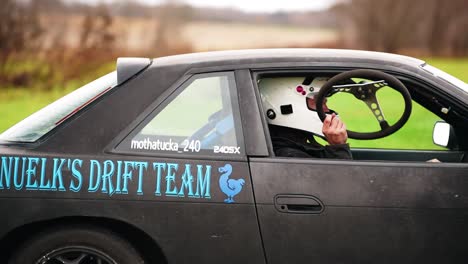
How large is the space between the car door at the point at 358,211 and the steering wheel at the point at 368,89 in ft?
1.05

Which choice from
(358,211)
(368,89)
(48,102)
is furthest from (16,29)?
(358,211)

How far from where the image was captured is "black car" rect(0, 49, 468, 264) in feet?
11.8

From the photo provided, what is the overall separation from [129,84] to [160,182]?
1.86ft

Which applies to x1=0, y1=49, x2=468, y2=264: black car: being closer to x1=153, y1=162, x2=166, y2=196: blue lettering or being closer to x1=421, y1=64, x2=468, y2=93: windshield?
x1=153, y1=162, x2=166, y2=196: blue lettering

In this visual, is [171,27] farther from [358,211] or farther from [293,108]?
[358,211]

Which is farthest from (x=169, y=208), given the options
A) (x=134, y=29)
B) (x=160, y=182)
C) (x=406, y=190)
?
(x=134, y=29)

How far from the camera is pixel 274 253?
11.9 feet

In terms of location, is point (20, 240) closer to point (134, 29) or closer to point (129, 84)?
point (129, 84)

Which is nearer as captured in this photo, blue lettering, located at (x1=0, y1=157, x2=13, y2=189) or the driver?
blue lettering, located at (x1=0, y1=157, x2=13, y2=189)

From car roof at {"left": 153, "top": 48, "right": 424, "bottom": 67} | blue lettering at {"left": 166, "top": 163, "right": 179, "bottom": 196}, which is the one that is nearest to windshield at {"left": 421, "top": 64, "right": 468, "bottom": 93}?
car roof at {"left": 153, "top": 48, "right": 424, "bottom": 67}

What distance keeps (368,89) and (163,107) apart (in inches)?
42.2

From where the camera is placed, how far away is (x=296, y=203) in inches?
141

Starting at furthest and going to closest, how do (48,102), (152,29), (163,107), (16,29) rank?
(152,29)
(16,29)
(48,102)
(163,107)

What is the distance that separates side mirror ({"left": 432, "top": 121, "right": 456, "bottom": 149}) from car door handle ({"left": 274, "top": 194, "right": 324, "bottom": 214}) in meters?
1.25
